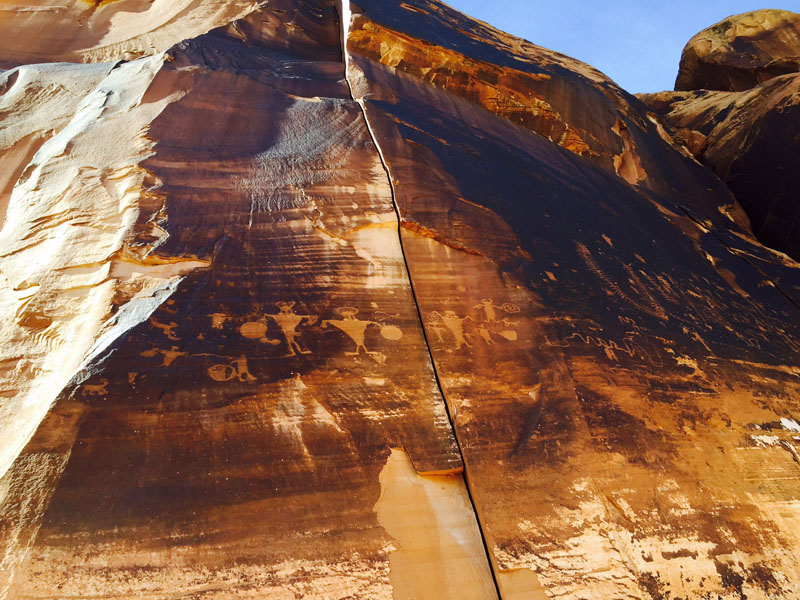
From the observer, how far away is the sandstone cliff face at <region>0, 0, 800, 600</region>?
1779 mm

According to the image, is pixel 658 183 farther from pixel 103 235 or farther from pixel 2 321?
pixel 2 321

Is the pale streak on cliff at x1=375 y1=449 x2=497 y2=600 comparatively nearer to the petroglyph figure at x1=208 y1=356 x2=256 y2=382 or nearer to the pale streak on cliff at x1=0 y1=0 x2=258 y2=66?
the petroglyph figure at x1=208 y1=356 x2=256 y2=382

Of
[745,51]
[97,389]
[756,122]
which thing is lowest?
[97,389]

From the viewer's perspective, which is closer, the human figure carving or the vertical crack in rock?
the vertical crack in rock

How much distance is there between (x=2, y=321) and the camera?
7.38ft

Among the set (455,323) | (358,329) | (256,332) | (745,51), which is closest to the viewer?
(256,332)

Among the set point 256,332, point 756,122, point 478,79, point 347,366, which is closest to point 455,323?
point 347,366

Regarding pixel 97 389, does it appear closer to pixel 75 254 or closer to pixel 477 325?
pixel 75 254

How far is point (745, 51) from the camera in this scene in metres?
10.1

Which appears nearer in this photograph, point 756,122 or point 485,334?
point 485,334

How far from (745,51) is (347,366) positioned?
37.6 feet

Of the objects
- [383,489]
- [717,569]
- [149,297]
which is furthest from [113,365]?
[717,569]

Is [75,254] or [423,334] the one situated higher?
[75,254]

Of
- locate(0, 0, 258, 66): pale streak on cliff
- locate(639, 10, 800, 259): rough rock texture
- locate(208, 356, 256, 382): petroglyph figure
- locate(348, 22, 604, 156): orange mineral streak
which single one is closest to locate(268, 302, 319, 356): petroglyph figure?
locate(208, 356, 256, 382): petroglyph figure
